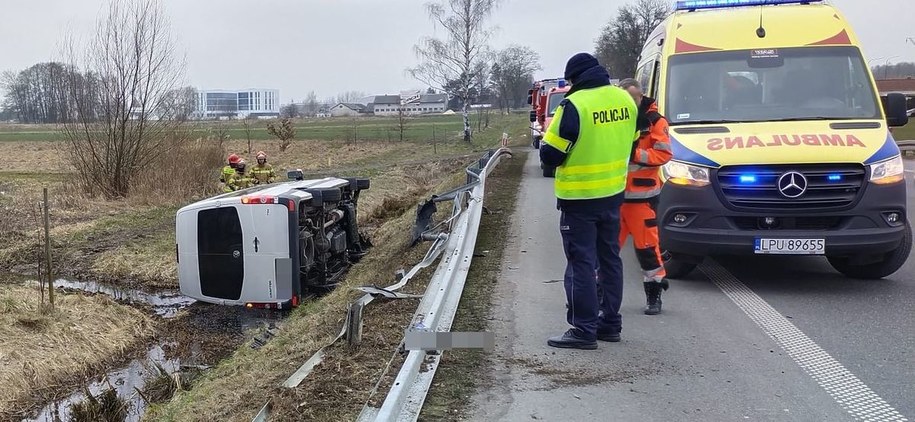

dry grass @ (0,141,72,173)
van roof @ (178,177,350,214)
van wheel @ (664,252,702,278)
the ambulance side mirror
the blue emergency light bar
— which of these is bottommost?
dry grass @ (0,141,72,173)

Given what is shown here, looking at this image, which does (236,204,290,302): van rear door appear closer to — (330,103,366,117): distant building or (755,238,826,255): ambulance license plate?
(755,238,826,255): ambulance license plate

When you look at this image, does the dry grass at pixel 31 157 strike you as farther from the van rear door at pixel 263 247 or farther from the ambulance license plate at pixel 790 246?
the ambulance license plate at pixel 790 246

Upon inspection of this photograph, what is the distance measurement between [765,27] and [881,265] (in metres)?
2.43

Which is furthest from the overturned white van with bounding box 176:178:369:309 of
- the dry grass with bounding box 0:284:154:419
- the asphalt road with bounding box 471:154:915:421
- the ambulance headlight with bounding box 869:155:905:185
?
the ambulance headlight with bounding box 869:155:905:185

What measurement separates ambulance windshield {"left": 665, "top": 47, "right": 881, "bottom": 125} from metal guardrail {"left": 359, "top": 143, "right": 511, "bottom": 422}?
2.28 meters

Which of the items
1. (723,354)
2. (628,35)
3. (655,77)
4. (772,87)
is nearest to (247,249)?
(655,77)

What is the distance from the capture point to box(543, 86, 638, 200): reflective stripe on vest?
14.5 ft

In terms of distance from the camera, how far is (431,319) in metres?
4.59

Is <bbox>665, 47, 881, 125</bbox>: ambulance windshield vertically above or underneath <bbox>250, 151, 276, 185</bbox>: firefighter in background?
above

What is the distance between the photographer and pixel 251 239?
8508mm

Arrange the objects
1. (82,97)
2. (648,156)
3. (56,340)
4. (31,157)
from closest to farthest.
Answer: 1. (648,156)
2. (56,340)
3. (82,97)
4. (31,157)

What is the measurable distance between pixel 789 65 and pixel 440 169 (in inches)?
672

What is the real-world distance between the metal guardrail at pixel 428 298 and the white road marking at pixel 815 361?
7.01 feet

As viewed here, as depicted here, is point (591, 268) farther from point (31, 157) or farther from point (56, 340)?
point (31, 157)
